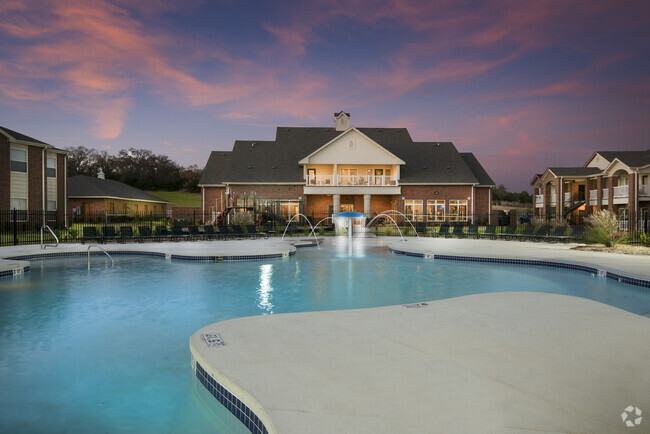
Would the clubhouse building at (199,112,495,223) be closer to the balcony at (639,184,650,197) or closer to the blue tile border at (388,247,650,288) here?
the balcony at (639,184,650,197)

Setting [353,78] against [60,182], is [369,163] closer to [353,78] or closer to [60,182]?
[353,78]

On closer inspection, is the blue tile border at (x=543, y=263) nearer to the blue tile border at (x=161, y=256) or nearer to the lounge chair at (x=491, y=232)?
the blue tile border at (x=161, y=256)

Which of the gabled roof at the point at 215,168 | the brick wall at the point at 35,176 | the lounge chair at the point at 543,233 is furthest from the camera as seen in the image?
the gabled roof at the point at 215,168

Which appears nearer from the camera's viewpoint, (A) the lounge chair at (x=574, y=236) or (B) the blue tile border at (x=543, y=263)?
(B) the blue tile border at (x=543, y=263)

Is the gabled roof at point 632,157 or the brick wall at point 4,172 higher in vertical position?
the gabled roof at point 632,157

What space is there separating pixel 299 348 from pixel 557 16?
25574 mm

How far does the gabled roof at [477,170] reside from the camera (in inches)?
1506

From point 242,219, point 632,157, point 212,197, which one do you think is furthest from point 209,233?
point 632,157

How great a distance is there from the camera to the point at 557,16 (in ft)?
72.5

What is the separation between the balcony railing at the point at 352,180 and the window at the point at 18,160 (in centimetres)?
2130

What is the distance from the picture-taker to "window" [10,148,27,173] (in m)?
26.3

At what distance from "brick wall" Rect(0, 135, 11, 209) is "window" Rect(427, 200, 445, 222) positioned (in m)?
32.5

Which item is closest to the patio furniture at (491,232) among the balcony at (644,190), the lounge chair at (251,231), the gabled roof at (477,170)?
the lounge chair at (251,231)

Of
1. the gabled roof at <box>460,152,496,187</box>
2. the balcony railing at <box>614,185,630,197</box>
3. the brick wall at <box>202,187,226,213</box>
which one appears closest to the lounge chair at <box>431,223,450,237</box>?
the gabled roof at <box>460,152,496,187</box>
